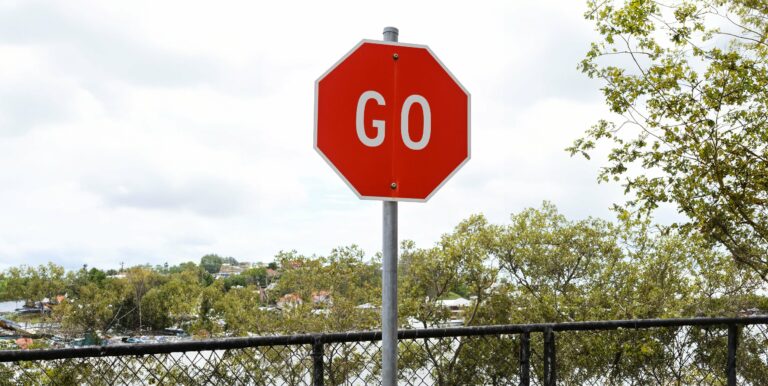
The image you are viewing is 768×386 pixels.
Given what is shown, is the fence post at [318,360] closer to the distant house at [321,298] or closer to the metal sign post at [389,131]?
the metal sign post at [389,131]

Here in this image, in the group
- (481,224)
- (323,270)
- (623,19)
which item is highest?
(623,19)

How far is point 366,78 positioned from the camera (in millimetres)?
2094

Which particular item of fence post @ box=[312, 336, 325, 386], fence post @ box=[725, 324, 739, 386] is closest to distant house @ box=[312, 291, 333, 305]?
fence post @ box=[725, 324, 739, 386]

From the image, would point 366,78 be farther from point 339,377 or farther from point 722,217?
point 722,217

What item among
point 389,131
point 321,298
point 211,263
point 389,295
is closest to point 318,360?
point 389,295

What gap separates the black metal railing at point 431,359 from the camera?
319cm

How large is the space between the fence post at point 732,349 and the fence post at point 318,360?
338 cm

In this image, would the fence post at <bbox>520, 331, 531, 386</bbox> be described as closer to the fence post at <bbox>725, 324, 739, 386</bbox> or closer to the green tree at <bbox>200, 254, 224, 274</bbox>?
the fence post at <bbox>725, 324, 739, 386</bbox>

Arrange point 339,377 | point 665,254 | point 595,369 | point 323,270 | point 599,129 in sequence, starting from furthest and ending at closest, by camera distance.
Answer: point 323,270, point 665,254, point 599,129, point 595,369, point 339,377

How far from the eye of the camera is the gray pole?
1974 mm

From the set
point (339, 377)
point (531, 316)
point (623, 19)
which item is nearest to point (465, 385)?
point (339, 377)

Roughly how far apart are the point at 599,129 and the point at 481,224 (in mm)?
9796

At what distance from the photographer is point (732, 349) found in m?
4.95

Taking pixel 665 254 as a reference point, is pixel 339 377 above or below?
below
